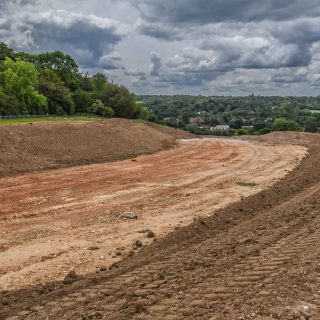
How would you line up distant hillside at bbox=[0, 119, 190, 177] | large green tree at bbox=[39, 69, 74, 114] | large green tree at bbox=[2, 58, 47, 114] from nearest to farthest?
distant hillside at bbox=[0, 119, 190, 177]
large green tree at bbox=[2, 58, 47, 114]
large green tree at bbox=[39, 69, 74, 114]

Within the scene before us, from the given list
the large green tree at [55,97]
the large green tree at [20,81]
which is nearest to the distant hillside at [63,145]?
the large green tree at [20,81]

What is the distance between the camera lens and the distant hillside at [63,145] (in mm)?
24438

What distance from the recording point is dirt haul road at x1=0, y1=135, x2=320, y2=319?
628cm

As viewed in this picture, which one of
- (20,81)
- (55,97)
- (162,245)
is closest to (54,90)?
(55,97)

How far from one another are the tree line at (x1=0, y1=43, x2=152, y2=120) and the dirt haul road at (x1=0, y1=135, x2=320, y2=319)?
31422 millimetres

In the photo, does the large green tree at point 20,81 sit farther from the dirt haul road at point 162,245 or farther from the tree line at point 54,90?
the dirt haul road at point 162,245

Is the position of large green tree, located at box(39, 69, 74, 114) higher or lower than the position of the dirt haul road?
higher

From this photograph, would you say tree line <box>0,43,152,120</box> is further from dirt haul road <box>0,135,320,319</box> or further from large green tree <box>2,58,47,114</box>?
dirt haul road <box>0,135,320,319</box>

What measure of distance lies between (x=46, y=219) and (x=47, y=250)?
333 centimetres

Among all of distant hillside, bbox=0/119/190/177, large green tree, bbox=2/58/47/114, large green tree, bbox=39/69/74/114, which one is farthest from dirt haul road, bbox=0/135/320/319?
large green tree, bbox=39/69/74/114

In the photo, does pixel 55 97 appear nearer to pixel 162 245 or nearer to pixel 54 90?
pixel 54 90

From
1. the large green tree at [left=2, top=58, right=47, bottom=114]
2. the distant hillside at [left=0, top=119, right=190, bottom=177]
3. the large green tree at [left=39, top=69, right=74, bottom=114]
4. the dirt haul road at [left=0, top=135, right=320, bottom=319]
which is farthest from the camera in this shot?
the large green tree at [left=39, top=69, right=74, bottom=114]

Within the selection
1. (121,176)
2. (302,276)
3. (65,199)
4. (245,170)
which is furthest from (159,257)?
(245,170)

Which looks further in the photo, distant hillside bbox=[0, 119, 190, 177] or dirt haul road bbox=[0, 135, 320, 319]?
distant hillside bbox=[0, 119, 190, 177]
